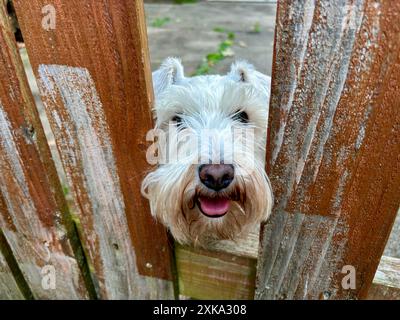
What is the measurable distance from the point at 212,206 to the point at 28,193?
844 millimetres

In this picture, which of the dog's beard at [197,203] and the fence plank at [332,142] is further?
the dog's beard at [197,203]

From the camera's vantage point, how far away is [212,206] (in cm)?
156

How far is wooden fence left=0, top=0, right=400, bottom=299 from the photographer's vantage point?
0.98 meters

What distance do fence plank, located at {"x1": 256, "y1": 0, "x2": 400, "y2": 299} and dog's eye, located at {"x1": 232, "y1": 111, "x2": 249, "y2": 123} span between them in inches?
29.4

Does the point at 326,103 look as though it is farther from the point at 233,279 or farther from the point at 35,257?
the point at 35,257

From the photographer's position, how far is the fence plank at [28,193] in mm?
1340

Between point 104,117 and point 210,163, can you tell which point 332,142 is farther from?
point 104,117

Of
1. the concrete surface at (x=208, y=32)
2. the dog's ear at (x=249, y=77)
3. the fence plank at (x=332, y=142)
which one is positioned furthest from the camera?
the concrete surface at (x=208, y=32)

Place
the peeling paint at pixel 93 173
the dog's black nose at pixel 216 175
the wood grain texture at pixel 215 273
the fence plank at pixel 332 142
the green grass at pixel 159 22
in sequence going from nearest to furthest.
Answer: the fence plank at pixel 332 142
the peeling paint at pixel 93 173
the dog's black nose at pixel 216 175
the wood grain texture at pixel 215 273
the green grass at pixel 159 22

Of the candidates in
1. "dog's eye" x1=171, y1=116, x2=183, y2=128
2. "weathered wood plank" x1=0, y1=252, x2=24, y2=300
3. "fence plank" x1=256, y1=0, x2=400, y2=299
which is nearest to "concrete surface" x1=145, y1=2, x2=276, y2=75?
"dog's eye" x1=171, y1=116, x2=183, y2=128

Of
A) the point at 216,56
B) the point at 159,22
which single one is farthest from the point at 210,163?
the point at 159,22

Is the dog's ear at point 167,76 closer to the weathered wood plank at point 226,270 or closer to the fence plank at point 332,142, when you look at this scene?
the weathered wood plank at point 226,270

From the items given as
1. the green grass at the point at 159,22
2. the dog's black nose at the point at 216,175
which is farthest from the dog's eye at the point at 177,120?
the green grass at the point at 159,22

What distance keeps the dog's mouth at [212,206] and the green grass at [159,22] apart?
26.0ft
